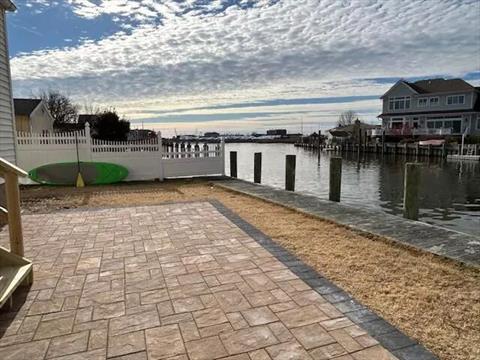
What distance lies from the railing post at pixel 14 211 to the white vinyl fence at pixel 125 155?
8.28 m

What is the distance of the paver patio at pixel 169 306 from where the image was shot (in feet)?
7.89

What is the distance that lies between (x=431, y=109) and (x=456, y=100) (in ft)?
8.55

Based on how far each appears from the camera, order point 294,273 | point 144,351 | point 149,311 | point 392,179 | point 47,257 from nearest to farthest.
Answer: point 144,351 < point 149,311 < point 294,273 < point 47,257 < point 392,179

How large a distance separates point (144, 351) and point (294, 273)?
1.79 meters

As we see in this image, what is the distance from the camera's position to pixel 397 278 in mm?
3604

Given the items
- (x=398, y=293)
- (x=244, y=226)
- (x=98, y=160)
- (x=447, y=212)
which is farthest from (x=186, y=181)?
(x=398, y=293)

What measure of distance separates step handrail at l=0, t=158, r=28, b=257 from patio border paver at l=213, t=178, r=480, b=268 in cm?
443

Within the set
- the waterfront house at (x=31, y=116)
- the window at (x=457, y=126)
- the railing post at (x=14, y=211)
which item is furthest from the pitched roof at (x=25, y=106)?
the window at (x=457, y=126)

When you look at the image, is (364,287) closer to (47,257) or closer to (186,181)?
(47,257)

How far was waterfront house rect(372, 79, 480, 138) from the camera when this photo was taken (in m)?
37.6

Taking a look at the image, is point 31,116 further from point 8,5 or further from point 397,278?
point 397,278

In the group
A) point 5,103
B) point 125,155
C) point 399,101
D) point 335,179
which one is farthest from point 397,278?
point 399,101

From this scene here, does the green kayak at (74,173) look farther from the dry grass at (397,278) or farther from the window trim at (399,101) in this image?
the window trim at (399,101)

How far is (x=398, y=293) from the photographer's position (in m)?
3.25
